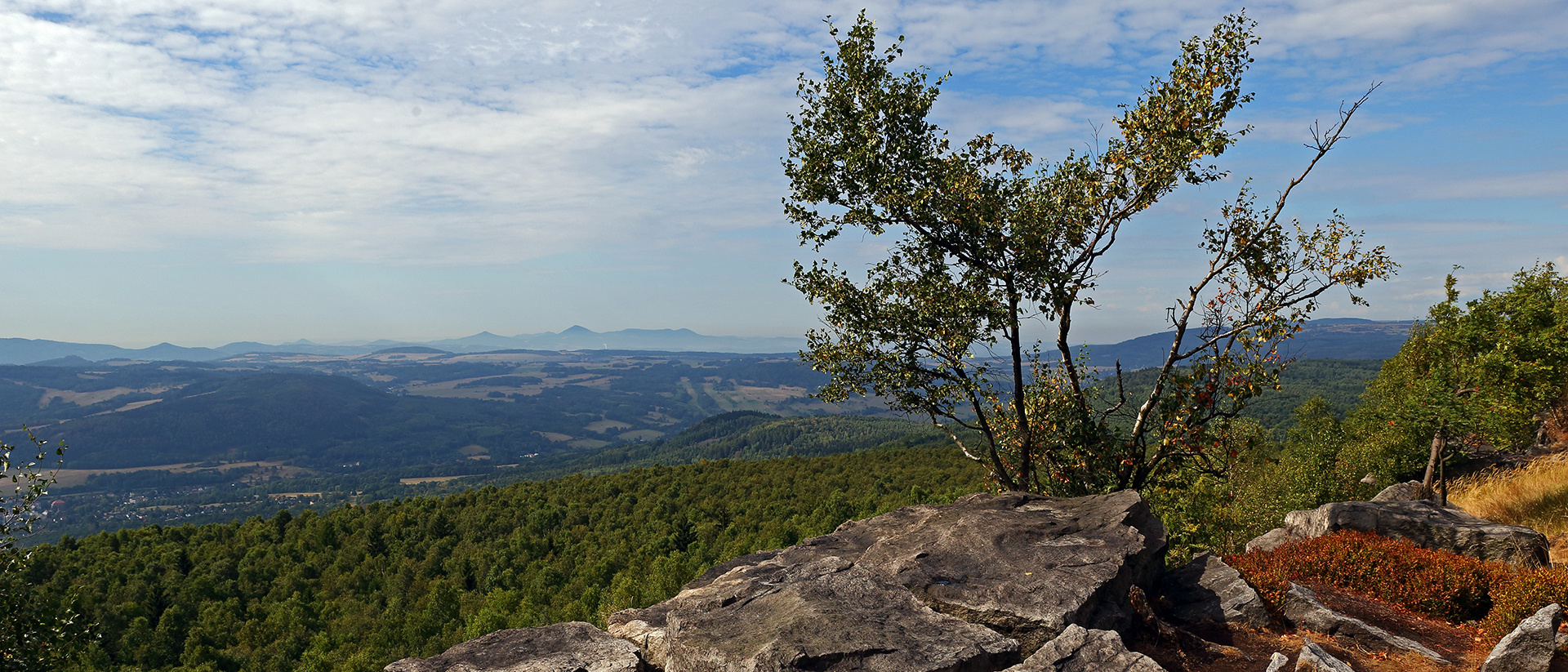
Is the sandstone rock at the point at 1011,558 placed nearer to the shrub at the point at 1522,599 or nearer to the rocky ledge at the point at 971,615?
the rocky ledge at the point at 971,615

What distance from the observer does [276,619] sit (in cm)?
8619

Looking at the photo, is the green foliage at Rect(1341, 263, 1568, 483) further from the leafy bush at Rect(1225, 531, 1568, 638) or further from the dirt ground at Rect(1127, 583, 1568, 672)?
the dirt ground at Rect(1127, 583, 1568, 672)

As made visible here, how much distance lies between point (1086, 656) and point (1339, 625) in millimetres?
6942

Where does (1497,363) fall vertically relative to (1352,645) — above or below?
above

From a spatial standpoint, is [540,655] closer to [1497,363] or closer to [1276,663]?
[1276,663]

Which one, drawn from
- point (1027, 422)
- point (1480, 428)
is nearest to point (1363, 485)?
point (1480, 428)

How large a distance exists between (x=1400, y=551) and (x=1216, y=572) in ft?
17.3

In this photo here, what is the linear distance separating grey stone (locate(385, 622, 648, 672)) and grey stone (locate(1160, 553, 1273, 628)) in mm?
11687

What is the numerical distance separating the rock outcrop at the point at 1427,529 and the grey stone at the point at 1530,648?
8.70m

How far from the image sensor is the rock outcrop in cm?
1888

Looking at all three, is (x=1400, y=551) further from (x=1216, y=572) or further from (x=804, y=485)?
(x=804, y=485)

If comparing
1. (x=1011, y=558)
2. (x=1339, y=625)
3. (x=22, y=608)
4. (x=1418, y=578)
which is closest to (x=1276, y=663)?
(x=1339, y=625)

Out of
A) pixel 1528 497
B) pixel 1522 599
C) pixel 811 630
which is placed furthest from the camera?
pixel 1528 497

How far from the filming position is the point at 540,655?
12.7 m
